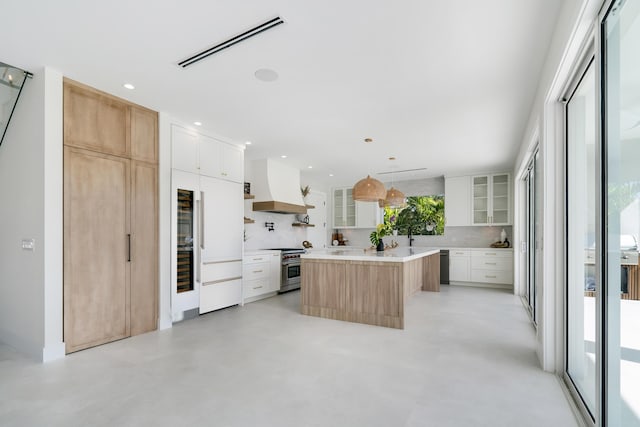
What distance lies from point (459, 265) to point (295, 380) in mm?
5630

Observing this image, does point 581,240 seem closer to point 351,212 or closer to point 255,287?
point 255,287

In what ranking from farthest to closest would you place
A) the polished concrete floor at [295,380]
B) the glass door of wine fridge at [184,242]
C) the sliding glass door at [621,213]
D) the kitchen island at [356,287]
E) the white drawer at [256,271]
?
1. the white drawer at [256,271]
2. the glass door of wine fridge at [184,242]
3. the kitchen island at [356,287]
4. the polished concrete floor at [295,380]
5. the sliding glass door at [621,213]

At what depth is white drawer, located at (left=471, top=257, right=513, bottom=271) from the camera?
6766mm

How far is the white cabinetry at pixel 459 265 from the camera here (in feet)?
23.4

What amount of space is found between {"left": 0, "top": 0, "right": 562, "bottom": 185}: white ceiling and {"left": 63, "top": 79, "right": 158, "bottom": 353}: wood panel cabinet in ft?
1.07

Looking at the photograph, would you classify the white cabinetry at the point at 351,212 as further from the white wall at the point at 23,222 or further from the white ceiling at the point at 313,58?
the white wall at the point at 23,222

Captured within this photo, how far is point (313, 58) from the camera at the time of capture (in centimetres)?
276

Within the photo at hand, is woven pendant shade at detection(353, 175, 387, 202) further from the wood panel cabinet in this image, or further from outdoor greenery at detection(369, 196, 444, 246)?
outdoor greenery at detection(369, 196, 444, 246)

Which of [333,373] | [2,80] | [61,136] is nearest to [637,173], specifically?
[333,373]

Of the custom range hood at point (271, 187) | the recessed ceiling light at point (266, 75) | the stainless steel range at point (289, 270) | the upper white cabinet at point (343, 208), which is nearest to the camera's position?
the recessed ceiling light at point (266, 75)

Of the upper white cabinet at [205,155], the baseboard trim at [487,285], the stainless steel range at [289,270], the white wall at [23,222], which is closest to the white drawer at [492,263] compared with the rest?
the baseboard trim at [487,285]

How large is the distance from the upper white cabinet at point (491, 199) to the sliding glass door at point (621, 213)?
235 inches

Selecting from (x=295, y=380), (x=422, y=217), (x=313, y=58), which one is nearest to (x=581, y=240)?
(x=295, y=380)

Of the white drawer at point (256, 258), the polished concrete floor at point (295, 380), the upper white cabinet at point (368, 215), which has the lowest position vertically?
the polished concrete floor at point (295, 380)
